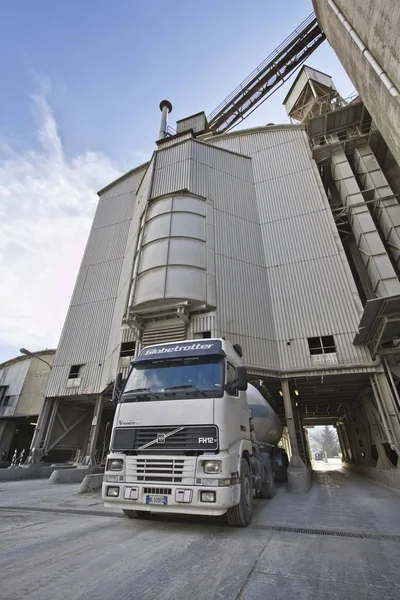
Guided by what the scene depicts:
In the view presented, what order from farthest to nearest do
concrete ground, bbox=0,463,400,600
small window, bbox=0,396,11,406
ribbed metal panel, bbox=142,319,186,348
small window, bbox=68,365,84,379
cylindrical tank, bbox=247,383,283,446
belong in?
small window, bbox=0,396,11,406
small window, bbox=68,365,84,379
ribbed metal panel, bbox=142,319,186,348
cylindrical tank, bbox=247,383,283,446
concrete ground, bbox=0,463,400,600

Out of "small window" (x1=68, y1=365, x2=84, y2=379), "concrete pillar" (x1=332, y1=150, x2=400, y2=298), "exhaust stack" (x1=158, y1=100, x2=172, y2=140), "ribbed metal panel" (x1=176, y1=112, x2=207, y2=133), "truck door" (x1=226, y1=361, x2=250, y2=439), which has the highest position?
"exhaust stack" (x1=158, y1=100, x2=172, y2=140)

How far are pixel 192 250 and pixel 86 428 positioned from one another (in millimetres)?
18240

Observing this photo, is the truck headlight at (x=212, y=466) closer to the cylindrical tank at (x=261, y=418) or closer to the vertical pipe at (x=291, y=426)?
the cylindrical tank at (x=261, y=418)

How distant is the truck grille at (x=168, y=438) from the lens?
4.83 metres

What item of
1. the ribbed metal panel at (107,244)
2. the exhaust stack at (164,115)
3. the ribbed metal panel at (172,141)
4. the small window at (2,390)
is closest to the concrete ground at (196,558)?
the ribbed metal panel at (107,244)

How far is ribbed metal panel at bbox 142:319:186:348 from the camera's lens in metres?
15.8

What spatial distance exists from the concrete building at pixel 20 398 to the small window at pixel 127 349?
13.2m

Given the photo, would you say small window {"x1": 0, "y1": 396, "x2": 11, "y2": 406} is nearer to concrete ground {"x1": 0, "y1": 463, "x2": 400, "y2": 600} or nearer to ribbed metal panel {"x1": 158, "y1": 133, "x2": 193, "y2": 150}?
concrete ground {"x1": 0, "y1": 463, "x2": 400, "y2": 600}

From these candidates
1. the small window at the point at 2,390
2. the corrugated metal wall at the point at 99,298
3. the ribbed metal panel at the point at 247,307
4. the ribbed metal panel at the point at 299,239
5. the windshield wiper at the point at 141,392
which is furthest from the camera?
the small window at the point at 2,390

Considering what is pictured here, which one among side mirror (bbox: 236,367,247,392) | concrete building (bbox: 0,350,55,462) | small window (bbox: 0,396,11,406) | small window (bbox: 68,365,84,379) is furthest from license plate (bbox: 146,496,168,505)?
small window (bbox: 0,396,11,406)

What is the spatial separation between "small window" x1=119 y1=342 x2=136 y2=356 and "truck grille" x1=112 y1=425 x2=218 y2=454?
1195 cm

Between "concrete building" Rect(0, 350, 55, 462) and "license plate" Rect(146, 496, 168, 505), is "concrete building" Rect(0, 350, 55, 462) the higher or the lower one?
the higher one

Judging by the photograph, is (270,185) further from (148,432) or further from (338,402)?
(148,432)

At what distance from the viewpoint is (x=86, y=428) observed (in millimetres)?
23750
